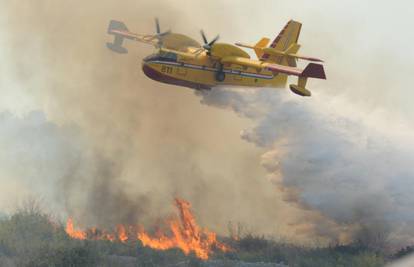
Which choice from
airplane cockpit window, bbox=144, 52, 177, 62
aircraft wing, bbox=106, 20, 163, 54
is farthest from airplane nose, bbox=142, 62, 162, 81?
aircraft wing, bbox=106, 20, 163, 54

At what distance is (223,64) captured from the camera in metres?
49.4

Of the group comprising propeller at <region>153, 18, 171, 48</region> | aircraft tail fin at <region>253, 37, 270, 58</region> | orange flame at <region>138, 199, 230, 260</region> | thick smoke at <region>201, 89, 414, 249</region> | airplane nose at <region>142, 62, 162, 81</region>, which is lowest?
orange flame at <region>138, 199, 230, 260</region>

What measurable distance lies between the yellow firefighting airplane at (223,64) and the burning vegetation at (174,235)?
272 inches

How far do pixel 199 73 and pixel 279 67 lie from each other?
12.8ft

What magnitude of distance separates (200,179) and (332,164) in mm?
12131

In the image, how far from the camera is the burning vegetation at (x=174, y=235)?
47.0 meters

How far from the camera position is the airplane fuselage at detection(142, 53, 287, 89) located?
4778 centimetres

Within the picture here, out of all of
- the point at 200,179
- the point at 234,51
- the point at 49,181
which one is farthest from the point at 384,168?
the point at 49,181

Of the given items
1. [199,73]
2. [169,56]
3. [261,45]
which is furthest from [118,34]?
[261,45]

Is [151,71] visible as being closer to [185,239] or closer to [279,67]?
[279,67]

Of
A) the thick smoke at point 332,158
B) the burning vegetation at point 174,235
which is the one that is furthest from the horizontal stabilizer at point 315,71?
the burning vegetation at point 174,235

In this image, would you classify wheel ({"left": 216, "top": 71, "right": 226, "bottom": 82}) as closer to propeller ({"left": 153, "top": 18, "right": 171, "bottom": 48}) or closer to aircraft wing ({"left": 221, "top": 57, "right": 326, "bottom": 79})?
aircraft wing ({"left": 221, "top": 57, "right": 326, "bottom": 79})

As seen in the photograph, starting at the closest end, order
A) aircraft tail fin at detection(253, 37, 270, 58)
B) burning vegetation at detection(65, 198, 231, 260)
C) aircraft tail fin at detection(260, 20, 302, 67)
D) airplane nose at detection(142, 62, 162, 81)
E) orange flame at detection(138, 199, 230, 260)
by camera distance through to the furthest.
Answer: orange flame at detection(138, 199, 230, 260), burning vegetation at detection(65, 198, 231, 260), airplane nose at detection(142, 62, 162, 81), aircraft tail fin at detection(260, 20, 302, 67), aircraft tail fin at detection(253, 37, 270, 58)

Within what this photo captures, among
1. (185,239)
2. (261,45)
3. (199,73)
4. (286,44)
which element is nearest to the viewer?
(185,239)
